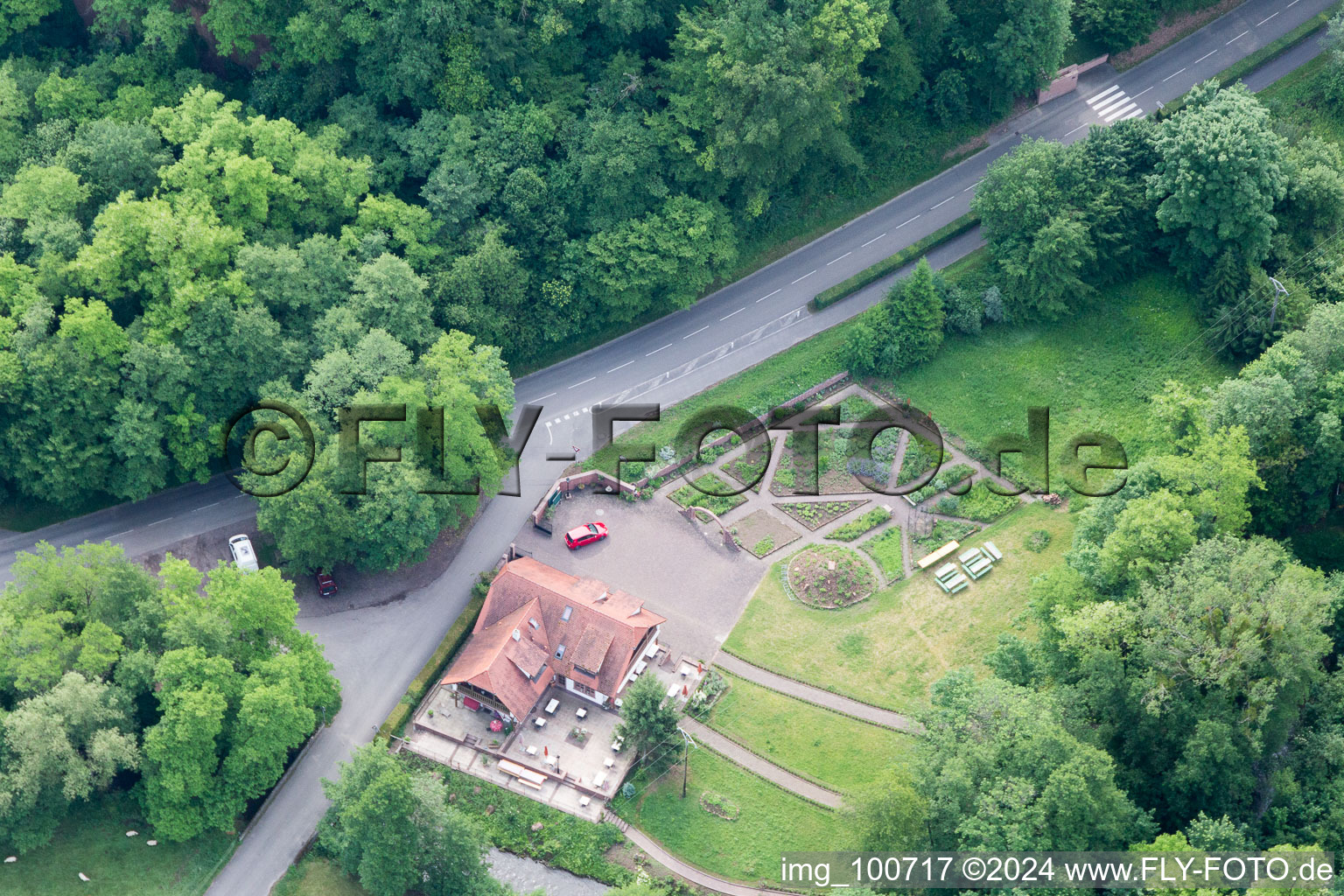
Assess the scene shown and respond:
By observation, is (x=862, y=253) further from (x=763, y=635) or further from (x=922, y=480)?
(x=763, y=635)

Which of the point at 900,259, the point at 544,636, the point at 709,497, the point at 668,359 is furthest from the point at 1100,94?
the point at 544,636

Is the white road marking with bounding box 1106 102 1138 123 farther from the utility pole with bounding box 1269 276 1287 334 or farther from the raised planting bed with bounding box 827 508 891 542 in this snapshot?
the raised planting bed with bounding box 827 508 891 542

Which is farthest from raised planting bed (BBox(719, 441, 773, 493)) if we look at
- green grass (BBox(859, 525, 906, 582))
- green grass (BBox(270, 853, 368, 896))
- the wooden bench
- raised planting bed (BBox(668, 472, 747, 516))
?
green grass (BBox(270, 853, 368, 896))

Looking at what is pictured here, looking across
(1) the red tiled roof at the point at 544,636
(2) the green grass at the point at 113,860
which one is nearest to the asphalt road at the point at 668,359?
(1) the red tiled roof at the point at 544,636

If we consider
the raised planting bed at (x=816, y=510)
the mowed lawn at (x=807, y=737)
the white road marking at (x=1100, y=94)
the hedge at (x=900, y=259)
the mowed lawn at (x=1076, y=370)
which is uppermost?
the white road marking at (x=1100, y=94)

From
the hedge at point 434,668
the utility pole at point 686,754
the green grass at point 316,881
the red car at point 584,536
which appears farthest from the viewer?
the red car at point 584,536

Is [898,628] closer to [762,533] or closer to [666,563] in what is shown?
[762,533]

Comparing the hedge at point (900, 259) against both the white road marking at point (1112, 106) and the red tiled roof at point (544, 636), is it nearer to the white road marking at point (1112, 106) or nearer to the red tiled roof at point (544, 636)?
the white road marking at point (1112, 106)
